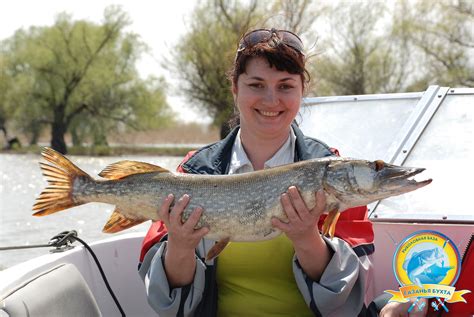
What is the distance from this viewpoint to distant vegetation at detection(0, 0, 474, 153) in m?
31.0

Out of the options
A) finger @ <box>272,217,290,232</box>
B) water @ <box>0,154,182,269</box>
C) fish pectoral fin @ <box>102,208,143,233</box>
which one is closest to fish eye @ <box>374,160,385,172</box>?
finger @ <box>272,217,290,232</box>

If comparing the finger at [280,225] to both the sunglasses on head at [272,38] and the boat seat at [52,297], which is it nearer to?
the sunglasses on head at [272,38]

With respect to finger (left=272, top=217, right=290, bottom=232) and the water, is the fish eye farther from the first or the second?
the water

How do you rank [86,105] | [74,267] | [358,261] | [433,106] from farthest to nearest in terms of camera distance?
[86,105] → [433,106] → [74,267] → [358,261]

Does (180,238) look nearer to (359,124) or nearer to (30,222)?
(359,124)

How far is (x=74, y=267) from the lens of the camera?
3.23 meters

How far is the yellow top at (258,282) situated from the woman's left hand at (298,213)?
0.28 metres

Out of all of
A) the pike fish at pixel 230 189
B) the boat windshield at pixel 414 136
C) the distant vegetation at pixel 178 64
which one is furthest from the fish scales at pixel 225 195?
the distant vegetation at pixel 178 64

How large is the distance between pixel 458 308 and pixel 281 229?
95 centimetres

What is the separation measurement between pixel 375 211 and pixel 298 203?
3.99 feet

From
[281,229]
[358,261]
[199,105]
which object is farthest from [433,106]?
[199,105]

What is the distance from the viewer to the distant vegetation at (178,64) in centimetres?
3103

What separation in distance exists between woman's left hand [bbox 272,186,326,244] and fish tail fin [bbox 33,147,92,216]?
96cm

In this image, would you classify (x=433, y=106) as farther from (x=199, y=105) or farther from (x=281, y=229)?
(x=199, y=105)
